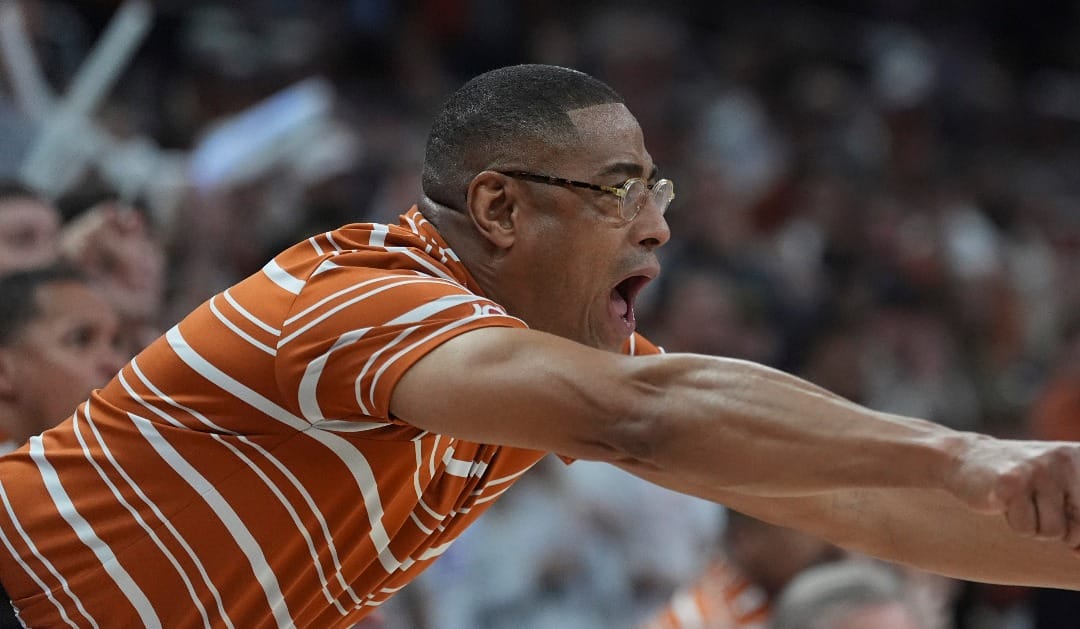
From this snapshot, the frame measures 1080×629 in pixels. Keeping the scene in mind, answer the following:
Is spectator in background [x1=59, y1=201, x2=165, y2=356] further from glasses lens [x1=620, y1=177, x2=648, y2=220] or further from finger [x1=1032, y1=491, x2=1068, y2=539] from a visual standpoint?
finger [x1=1032, y1=491, x2=1068, y2=539]

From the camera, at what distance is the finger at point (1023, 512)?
207 centimetres

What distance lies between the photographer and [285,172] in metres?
6.93

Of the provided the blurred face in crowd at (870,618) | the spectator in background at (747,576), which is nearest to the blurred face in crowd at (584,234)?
the blurred face in crowd at (870,618)

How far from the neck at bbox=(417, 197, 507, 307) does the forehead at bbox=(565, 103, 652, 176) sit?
218 mm

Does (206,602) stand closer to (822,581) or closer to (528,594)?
(822,581)

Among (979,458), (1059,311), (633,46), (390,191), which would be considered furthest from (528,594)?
(1059,311)

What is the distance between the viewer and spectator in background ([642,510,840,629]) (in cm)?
471

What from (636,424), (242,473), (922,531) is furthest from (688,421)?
(922,531)

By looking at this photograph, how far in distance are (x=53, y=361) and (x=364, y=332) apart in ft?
5.65

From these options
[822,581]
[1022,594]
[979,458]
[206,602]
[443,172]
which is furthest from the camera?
[1022,594]

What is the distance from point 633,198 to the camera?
9.30 feet

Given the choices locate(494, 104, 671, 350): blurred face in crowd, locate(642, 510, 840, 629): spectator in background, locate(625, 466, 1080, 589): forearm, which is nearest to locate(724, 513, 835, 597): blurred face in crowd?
locate(642, 510, 840, 629): spectator in background

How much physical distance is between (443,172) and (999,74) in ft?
36.6

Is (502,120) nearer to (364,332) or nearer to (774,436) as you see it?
(364,332)
